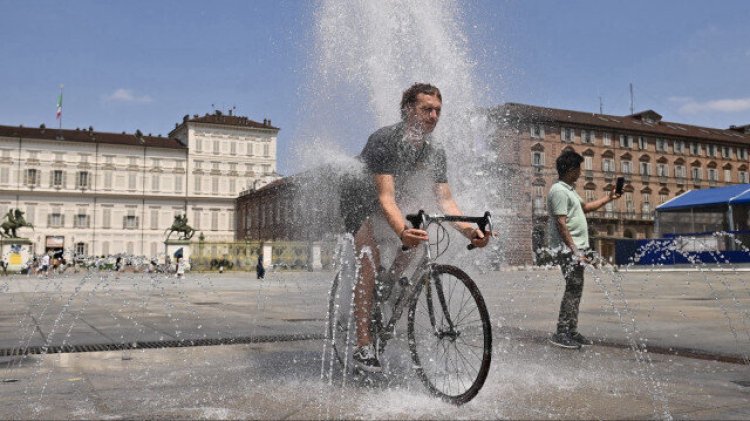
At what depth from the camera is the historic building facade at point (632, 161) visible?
69.1 metres

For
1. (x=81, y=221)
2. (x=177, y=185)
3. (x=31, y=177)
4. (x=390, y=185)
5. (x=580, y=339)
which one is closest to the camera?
(x=390, y=185)

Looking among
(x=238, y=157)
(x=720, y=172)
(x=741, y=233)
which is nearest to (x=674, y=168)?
(x=720, y=172)

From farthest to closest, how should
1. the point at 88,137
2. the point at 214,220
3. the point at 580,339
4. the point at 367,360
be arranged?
the point at 214,220 < the point at 88,137 < the point at 580,339 < the point at 367,360

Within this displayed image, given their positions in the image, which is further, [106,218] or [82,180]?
[106,218]

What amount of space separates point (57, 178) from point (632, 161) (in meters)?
69.3

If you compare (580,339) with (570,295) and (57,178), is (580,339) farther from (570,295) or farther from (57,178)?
(57,178)

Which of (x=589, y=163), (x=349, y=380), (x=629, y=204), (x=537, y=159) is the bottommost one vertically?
(x=349, y=380)

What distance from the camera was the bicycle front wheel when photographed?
9.46 ft

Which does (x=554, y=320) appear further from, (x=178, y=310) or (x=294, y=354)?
(x=178, y=310)

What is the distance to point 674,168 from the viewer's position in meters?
77.2

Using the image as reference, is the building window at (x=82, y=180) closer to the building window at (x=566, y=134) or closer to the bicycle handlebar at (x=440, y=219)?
the building window at (x=566, y=134)

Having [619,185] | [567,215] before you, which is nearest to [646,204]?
[567,215]

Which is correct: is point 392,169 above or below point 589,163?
below

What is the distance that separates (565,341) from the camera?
4.96 m
